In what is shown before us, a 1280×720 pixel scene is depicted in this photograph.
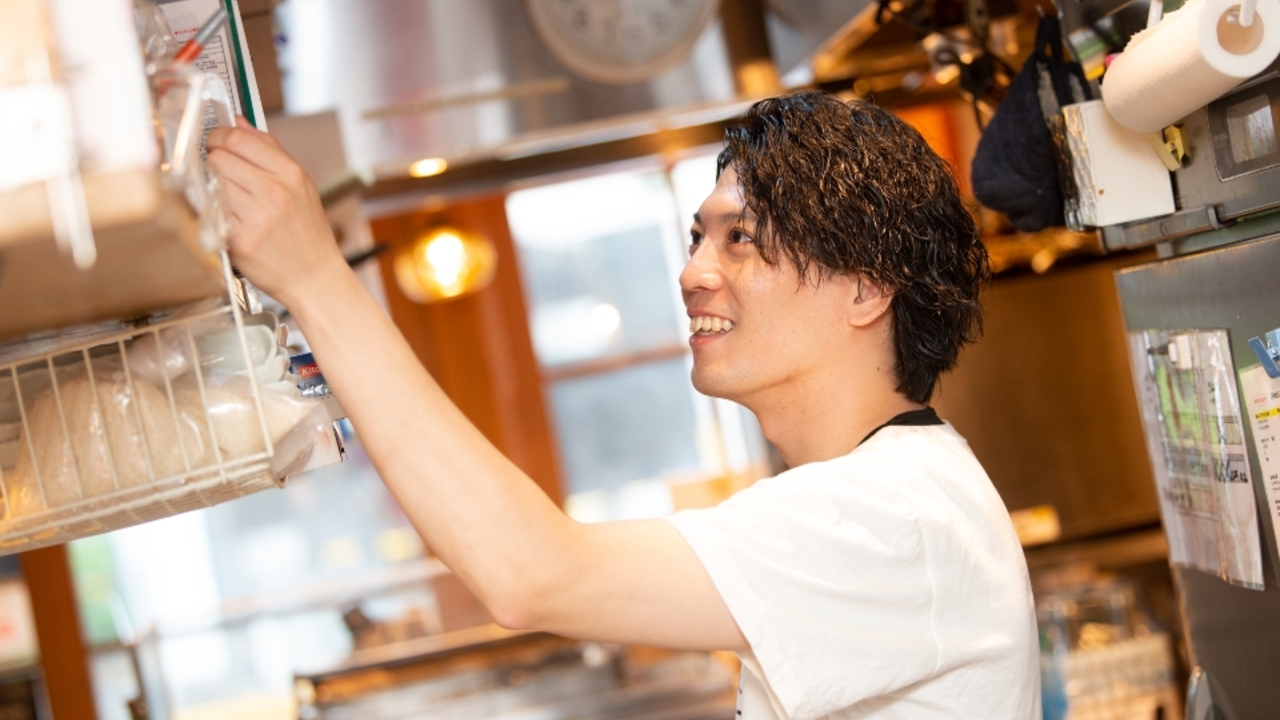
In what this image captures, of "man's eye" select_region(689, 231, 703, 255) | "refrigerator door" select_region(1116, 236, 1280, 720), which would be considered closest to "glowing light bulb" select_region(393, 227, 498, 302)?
"man's eye" select_region(689, 231, 703, 255)

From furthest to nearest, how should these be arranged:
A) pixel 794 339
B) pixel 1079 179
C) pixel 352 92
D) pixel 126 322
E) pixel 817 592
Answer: pixel 352 92 → pixel 1079 179 → pixel 794 339 → pixel 817 592 → pixel 126 322

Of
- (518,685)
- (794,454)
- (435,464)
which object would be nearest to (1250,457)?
(794,454)

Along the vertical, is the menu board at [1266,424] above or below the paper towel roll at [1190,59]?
below

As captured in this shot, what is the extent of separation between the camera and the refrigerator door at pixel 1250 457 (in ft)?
4.21

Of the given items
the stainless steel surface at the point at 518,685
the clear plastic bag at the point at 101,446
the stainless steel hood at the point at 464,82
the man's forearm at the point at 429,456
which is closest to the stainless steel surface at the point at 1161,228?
the man's forearm at the point at 429,456

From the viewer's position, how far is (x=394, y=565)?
20.4 ft

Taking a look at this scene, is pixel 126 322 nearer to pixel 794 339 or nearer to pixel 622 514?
pixel 794 339

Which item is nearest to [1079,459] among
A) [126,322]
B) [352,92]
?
[352,92]

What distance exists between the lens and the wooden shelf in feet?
2.00

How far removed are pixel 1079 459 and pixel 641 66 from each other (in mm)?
2102

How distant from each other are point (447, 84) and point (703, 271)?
1.95m

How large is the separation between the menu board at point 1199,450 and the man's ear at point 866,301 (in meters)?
0.41

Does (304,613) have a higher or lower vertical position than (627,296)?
lower

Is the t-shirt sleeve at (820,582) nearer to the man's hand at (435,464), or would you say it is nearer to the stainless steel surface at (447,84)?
the man's hand at (435,464)
